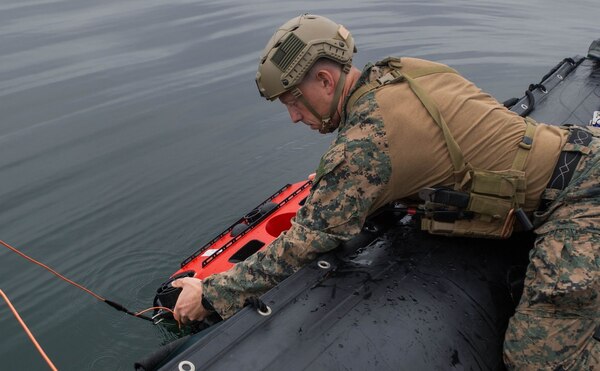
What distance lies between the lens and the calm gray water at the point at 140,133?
4844 mm

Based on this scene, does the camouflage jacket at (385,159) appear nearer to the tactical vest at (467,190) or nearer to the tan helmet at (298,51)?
the tactical vest at (467,190)

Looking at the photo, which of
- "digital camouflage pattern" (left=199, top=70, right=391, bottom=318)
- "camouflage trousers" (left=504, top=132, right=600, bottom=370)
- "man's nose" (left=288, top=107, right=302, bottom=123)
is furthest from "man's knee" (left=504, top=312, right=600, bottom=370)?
"man's nose" (left=288, top=107, right=302, bottom=123)

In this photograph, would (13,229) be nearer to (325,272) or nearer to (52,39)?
(325,272)

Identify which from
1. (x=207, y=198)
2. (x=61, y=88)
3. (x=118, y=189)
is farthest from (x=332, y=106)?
(x=61, y=88)

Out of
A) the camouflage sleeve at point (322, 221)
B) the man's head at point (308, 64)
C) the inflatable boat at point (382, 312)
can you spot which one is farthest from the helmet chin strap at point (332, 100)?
the inflatable boat at point (382, 312)

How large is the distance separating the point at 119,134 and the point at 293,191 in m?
3.86

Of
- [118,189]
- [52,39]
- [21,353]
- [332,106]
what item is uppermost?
[52,39]

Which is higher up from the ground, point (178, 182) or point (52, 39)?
point (52, 39)

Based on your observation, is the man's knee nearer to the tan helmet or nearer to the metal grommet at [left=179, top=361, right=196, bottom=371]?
the metal grommet at [left=179, top=361, right=196, bottom=371]

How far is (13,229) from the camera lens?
577 cm

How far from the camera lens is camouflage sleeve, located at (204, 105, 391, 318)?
2.30 m

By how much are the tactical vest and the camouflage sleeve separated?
0.28 metres

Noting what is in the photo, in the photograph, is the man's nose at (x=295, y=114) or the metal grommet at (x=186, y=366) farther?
the man's nose at (x=295, y=114)

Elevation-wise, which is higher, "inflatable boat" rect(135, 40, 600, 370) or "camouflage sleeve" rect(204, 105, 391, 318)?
"camouflage sleeve" rect(204, 105, 391, 318)
